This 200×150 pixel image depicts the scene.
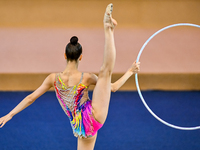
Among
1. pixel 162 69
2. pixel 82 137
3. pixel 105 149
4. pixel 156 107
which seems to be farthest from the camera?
pixel 162 69

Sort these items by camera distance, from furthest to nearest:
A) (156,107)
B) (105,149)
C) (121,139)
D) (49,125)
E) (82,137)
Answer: (156,107), (49,125), (121,139), (105,149), (82,137)

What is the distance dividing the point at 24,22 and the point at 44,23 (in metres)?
0.29

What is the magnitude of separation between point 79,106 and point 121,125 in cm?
150

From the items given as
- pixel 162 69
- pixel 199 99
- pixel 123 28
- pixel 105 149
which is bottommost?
pixel 105 149

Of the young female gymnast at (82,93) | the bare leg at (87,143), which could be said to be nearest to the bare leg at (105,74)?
the young female gymnast at (82,93)

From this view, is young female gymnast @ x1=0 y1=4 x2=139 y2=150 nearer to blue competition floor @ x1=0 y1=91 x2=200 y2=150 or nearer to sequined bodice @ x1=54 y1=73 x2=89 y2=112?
sequined bodice @ x1=54 y1=73 x2=89 y2=112

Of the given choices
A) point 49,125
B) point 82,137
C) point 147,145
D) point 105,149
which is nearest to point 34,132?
point 49,125

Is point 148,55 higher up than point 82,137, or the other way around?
point 148,55

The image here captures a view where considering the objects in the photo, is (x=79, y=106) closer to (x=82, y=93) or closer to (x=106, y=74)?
(x=82, y=93)

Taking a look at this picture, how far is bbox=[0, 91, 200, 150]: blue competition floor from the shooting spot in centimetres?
281

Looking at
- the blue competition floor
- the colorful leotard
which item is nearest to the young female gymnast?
the colorful leotard

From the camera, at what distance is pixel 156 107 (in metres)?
3.70

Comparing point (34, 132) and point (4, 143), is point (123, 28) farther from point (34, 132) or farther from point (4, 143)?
point (4, 143)

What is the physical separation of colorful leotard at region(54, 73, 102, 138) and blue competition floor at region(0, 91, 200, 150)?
1.00m
